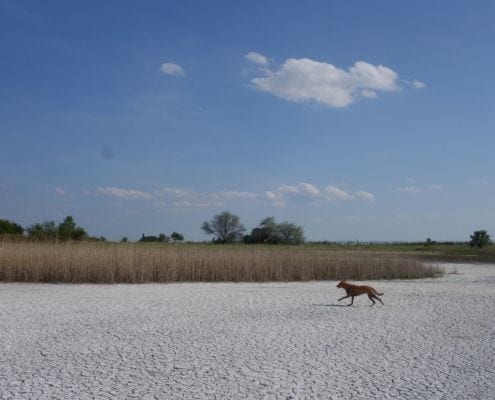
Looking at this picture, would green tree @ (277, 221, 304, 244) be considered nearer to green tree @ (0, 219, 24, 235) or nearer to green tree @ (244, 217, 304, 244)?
green tree @ (244, 217, 304, 244)

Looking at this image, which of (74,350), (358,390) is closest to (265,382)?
(358,390)

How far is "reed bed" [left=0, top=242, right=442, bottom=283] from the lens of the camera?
1249cm

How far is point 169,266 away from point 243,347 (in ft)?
25.2

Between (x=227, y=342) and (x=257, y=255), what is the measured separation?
865cm

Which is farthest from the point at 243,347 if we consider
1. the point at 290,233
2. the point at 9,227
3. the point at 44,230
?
the point at 290,233

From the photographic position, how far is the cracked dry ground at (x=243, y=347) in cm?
424

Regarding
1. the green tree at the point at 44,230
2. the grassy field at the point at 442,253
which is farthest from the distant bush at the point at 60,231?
the grassy field at the point at 442,253

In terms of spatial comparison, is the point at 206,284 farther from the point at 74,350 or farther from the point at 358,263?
the point at 74,350

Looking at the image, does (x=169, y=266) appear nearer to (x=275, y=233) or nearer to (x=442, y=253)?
(x=442, y=253)

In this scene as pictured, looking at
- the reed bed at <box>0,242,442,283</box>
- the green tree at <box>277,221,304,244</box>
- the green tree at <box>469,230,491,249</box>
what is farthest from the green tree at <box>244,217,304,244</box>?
the reed bed at <box>0,242,442,283</box>

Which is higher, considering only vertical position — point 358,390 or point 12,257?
point 12,257

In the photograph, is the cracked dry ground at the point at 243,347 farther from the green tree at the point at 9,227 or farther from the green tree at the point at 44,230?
the green tree at the point at 9,227

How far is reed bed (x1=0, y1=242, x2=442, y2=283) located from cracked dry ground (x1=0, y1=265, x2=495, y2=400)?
2808mm

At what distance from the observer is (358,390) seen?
420cm
